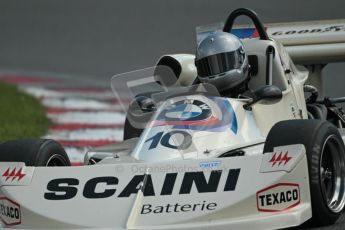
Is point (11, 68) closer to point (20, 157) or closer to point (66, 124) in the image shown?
point (66, 124)

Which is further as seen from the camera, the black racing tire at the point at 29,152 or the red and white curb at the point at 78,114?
the red and white curb at the point at 78,114

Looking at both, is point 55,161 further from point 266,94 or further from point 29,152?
point 266,94

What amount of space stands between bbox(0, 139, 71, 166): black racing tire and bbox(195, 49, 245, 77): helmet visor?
1.38m

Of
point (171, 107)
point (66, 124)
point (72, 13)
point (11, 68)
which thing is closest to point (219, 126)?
point (171, 107)

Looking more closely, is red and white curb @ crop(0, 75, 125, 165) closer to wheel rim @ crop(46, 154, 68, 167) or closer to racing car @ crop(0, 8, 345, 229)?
wheel rim @ crop(46, 154, 68, 167)

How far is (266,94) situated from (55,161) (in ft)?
5.25

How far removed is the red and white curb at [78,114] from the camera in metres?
9.12

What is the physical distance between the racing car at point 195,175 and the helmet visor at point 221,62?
30 centimetres

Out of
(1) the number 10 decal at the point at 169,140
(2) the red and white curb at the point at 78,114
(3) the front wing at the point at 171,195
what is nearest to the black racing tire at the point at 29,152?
(3) the front wing at the point at 171,195

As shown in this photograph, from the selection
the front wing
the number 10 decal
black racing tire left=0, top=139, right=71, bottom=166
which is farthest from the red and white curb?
the front wing

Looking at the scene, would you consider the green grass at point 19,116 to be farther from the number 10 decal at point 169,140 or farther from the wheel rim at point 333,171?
the wheel rim at point 333,171

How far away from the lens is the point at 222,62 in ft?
21.1

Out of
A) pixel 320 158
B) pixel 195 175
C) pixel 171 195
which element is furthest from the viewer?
pixel 320 158

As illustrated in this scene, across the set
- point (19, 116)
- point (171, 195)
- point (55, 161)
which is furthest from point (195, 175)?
point (19, 116)
